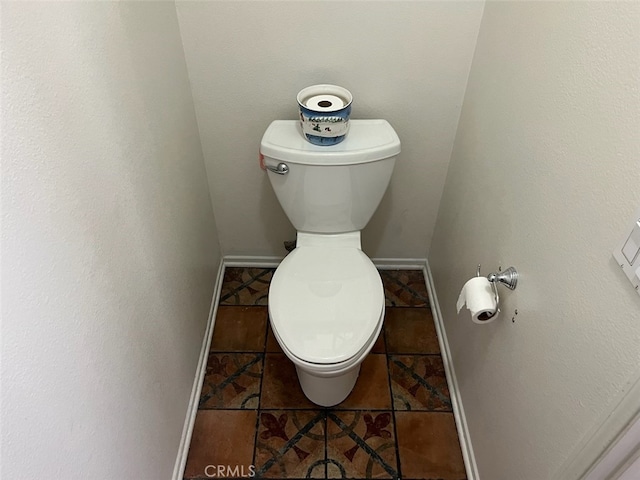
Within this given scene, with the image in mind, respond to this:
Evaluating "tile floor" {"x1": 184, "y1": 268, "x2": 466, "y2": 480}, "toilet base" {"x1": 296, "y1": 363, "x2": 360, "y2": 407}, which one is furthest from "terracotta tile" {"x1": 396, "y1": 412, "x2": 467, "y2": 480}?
"toilet base" {"x1": 296, "y1": 363, "x2": 360, "y2": 407}

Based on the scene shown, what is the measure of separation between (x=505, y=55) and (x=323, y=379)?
993mm

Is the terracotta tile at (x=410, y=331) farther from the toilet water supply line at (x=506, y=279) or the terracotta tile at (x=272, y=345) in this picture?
the toilet water supply line at (x=506, y=279)

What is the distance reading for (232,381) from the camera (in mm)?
1573

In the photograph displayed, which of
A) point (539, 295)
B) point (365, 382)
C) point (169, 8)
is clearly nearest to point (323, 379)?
point (365, 382)

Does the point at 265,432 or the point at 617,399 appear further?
the point at 265,432

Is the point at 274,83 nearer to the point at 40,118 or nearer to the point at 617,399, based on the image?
the point at 40,118

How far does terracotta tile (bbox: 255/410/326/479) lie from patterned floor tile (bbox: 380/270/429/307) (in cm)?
56

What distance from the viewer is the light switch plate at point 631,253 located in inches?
24.6

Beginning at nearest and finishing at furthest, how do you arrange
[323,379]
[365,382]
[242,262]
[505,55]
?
[505,55], [323,379], [365,382], [242,262]

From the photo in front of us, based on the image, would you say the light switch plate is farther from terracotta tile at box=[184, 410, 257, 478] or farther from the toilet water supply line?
terracotta tile at box=[184, 410, 257, 478]

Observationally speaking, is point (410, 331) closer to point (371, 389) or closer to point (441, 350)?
point (441, 350)

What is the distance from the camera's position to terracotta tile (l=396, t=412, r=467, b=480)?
4.47 ft

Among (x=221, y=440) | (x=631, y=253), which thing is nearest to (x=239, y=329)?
(x=221, y=440)

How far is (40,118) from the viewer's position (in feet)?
2.13
